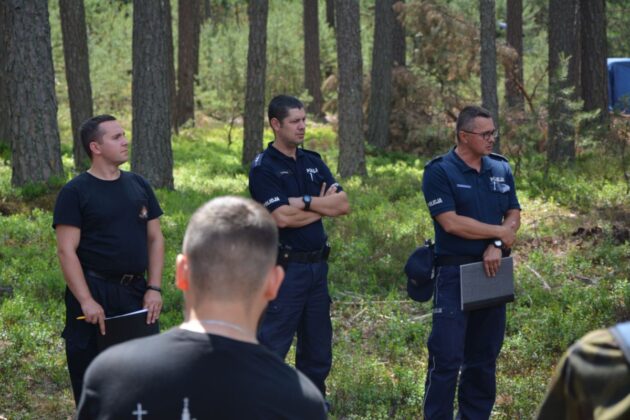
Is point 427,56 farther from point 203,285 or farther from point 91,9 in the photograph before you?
point 203,285

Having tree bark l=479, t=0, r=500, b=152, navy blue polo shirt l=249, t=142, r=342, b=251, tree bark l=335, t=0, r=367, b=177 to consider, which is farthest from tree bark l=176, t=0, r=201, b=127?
navy blue polo shirt l=249, t=142, r=342, b=251

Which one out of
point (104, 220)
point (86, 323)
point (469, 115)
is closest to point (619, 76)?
point (469, 115)

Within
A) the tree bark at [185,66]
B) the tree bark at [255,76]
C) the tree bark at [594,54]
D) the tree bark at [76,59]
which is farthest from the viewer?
the tree bark at [185,66]

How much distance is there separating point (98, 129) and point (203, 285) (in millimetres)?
3425

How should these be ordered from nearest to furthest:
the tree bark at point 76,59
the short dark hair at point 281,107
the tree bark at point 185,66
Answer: the short dark hair at point 281,107, the tree bark at point 76,59, the tree bark at point 185,66


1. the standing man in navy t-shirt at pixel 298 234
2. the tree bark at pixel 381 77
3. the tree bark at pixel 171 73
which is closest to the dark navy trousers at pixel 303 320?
the standing man in navy t-shirt at pixel 298 234

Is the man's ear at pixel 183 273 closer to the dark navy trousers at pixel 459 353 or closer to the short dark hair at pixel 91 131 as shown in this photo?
the short dark hair at pixel 91 131

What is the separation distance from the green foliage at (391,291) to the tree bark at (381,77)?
688 centimetres

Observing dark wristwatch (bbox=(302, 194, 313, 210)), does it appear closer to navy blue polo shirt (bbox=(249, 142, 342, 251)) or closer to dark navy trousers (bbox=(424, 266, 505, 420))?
navy blue polo shirt (bbox=(249, 142, 342, 251))

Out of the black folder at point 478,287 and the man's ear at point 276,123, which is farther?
the man's ear at point 276,123

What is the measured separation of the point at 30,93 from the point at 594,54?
11.4 m

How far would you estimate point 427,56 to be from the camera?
23.7m

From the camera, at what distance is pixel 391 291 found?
10.1m

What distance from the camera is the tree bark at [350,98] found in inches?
707
